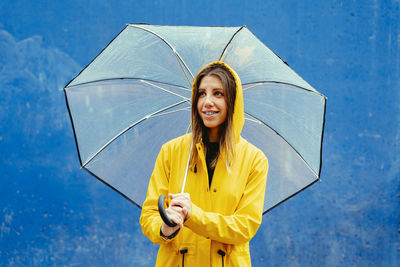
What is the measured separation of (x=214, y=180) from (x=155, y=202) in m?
0.29

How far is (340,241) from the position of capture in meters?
4.40

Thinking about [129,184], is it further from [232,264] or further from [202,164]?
[232,264]

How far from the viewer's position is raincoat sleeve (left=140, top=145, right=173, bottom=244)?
1985mm

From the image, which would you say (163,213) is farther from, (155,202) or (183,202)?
(155,202)

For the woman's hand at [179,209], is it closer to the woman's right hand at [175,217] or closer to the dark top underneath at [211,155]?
the woman's right hand at [175,217]

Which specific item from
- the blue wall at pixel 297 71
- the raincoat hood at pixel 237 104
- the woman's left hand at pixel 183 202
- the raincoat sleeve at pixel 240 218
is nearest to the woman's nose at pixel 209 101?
the raincoat hood at pixel 237 104

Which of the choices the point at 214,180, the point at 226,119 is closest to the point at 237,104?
the point at 226,119

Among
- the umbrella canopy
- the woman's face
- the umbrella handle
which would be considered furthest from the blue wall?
the umbrella handle

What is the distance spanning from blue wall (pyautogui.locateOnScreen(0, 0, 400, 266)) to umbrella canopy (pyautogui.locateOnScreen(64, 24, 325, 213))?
1.92 m

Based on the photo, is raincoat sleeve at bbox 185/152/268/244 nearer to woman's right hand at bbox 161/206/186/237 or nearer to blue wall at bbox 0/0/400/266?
woman's right hand at bbox 161/206/186/237

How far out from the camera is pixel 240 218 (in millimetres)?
2010

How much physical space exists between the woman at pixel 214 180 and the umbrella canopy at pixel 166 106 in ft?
0.69

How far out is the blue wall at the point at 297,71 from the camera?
432 cm

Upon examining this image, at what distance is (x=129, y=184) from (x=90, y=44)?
2.29m
